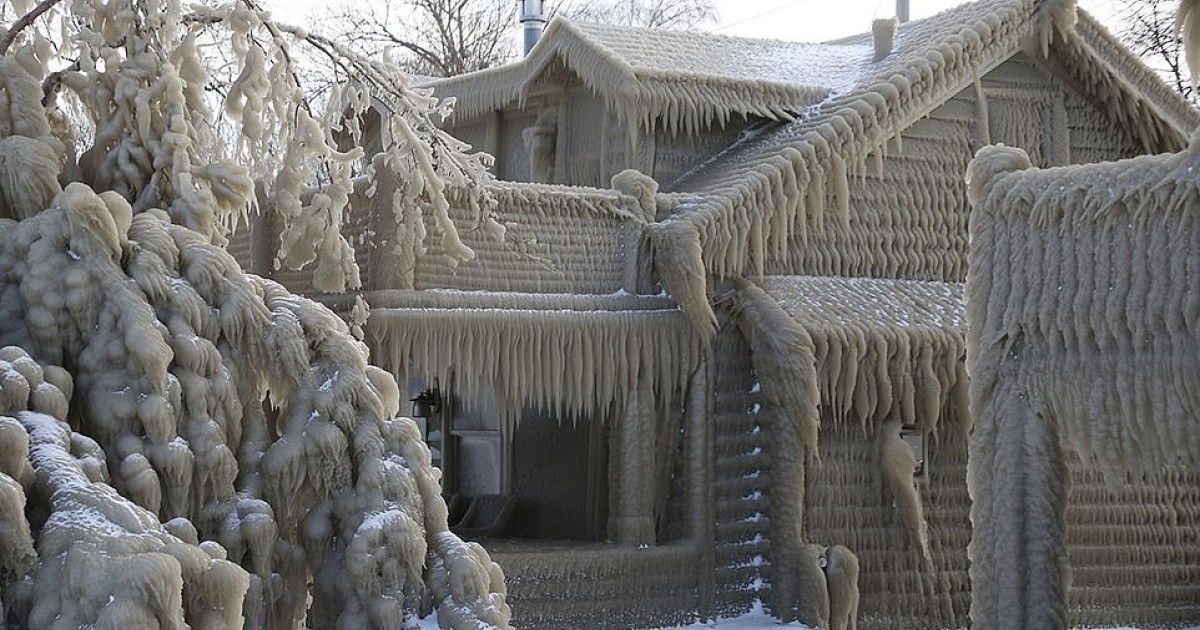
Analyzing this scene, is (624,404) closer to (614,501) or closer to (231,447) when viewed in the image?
(614,501)

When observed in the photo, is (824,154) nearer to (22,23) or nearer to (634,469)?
(634,469)

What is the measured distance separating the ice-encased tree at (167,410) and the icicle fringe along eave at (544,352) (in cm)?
691

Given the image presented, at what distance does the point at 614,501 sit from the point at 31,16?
913cm

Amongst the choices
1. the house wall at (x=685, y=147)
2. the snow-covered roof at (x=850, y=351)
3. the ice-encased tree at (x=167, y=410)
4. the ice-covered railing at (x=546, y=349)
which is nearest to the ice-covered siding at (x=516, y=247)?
the ice-covered railing at (x=546, y=349)

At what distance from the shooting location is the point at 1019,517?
1064cm

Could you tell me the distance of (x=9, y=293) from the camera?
499 cm

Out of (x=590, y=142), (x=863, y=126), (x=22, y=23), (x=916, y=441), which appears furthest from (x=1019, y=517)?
(x=590, y=142)

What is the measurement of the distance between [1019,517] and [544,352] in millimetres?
4310

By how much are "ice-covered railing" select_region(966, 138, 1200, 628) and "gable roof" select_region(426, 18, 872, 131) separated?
183 inches

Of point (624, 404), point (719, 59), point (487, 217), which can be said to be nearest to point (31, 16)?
point (487, 217)

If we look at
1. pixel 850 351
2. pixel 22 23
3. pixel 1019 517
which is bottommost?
pixel 1019 517

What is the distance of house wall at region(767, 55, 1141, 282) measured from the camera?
49.9ft

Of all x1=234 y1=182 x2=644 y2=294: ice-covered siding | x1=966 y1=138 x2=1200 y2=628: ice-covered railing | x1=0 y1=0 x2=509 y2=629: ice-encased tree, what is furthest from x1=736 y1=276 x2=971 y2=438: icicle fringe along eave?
x1=0 y1=0 x2=509 y2=629: ice-encased tree

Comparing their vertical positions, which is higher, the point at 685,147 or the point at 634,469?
the point at 685,147
